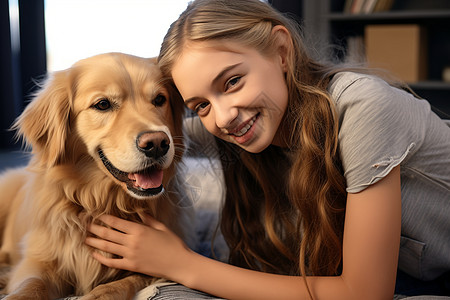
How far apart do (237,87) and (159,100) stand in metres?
0.33

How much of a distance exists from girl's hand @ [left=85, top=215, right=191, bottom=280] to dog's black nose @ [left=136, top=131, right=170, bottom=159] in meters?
0.25

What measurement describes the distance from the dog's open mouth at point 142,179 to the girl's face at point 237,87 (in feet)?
0.75

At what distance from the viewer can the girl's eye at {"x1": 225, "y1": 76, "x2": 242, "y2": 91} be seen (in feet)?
4.54

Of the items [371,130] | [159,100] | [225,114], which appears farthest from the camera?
[159,100]

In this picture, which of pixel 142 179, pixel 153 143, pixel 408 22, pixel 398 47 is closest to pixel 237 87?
pixel 153 143

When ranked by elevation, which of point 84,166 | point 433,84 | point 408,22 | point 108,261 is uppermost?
point 408,22

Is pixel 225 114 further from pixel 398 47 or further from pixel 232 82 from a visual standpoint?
pixel 398 47

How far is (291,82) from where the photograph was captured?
1.44 metres

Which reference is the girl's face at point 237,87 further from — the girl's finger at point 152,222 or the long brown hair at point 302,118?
the girl's finger at point 152,222

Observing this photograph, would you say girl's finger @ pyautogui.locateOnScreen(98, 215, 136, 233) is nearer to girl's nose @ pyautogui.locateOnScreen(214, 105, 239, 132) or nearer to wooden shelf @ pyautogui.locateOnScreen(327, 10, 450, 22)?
girl's nose @ pyautogui.locateOnScreen(214, 105, 239, 132)

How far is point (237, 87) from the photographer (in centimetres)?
137

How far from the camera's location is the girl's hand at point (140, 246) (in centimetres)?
141

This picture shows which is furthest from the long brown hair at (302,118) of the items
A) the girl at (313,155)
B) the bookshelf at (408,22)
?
the bookshelf at (408,22)

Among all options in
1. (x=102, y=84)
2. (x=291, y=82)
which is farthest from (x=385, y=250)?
(x=102, y=84)
